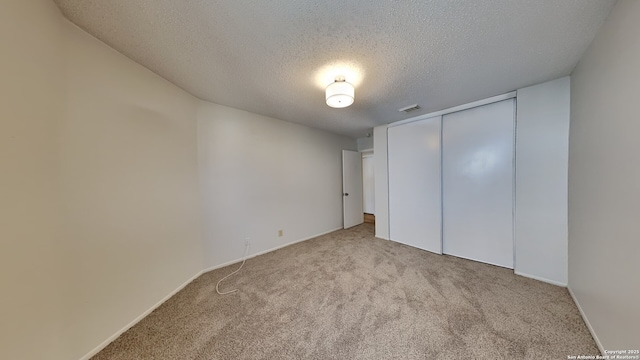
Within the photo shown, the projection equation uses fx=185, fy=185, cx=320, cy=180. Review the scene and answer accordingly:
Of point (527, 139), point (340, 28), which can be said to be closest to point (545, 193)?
point (527, 139)

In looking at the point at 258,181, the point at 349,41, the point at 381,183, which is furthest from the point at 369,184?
the point at 349,41

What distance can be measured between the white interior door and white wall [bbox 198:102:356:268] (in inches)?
13.7

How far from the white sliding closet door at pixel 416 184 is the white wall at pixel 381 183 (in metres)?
0.09

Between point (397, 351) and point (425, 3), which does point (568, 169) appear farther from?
point (397, 351)

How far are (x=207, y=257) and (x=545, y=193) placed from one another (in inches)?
162

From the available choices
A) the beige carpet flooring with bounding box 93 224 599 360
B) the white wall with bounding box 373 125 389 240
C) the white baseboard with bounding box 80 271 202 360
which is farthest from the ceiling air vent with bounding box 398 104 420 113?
the white baseboard with bounding box 80 271 202 360

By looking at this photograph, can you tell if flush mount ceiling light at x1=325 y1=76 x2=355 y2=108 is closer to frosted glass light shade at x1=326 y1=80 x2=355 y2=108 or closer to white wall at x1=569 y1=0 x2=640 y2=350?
frosted glass light shade at x1=326 y1=80 x2=355 y2=108

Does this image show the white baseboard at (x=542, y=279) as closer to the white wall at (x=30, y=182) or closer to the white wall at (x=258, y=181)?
the white wall at (x=258, y=181)

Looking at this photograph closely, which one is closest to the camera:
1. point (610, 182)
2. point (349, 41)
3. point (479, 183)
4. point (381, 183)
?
point (610, 182)

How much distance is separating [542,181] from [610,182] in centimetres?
103

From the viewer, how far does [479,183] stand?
2559 mm

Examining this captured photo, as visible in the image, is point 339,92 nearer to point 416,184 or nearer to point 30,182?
point 30,182

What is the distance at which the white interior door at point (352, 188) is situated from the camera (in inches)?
170

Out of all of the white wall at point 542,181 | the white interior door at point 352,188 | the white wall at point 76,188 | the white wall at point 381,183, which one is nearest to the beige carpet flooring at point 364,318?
the white wall at point 542,181
